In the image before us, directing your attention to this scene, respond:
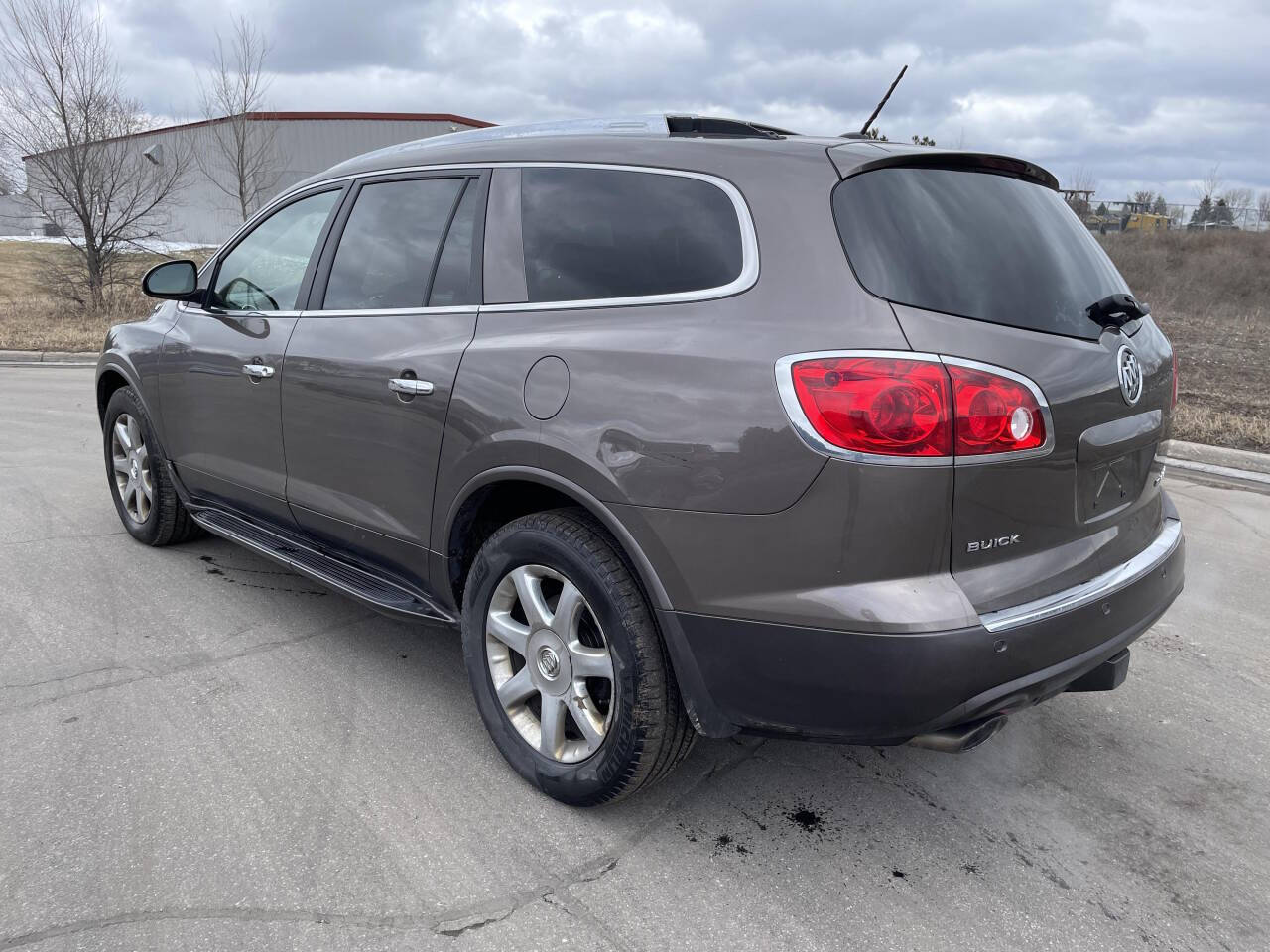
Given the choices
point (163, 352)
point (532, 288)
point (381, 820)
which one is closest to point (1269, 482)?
point (532, 288)

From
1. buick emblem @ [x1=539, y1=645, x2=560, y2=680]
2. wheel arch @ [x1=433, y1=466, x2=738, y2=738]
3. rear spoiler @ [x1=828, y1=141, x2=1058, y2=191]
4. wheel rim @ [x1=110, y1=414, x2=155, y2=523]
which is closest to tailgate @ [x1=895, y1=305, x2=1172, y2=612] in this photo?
rear spoiler @ [x1=828, y1=141, x2=1058, y2=191]

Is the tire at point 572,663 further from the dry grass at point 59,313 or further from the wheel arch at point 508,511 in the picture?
the dry grass at point 59,313

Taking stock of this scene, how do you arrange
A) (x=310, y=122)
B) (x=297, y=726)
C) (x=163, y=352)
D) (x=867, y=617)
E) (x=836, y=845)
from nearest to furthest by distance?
(x=867, y=617)
(x=836, y=845)
(x=297, y=726)
(x=163, y=352)
(x=310, y=122)

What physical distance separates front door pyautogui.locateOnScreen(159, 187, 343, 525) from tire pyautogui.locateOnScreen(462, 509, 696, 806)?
1324 mm

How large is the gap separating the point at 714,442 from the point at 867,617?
0.52 m

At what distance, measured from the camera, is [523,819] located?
2.69 meters

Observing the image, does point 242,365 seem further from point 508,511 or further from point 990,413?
point 990,413

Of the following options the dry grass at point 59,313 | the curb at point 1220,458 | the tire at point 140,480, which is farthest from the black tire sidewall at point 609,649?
the dry grass at point 59,313

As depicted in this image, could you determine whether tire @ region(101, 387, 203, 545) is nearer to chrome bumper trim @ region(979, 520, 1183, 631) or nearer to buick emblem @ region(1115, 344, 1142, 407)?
chrome bumper trim @ region(979, 520, 1183, 631)

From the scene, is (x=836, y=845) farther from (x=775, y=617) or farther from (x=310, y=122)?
(x=310, y=122)

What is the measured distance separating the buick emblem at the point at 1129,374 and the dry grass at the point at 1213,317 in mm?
5802

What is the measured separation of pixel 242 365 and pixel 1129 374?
3138mm

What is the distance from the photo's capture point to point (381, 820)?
105 inches

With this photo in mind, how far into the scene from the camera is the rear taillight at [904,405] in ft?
6.84
